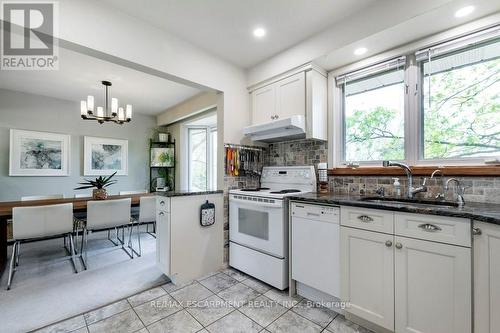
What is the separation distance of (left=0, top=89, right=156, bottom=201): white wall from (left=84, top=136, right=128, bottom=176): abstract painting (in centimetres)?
10

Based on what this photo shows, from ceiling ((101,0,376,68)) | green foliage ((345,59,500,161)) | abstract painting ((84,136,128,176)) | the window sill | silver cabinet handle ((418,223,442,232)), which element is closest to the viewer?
silver cabinet handle ((418,223,442,232))

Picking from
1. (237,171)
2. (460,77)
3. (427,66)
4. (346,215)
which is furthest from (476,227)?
(237,171)

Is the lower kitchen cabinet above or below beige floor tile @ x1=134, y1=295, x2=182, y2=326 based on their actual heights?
above

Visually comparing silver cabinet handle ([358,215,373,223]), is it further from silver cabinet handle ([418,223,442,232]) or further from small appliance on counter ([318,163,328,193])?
small appliance on counter ([318,163,328,193])

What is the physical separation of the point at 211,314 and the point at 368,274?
1197 mm

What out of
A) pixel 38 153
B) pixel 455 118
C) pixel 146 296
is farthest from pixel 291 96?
pixel 38 153

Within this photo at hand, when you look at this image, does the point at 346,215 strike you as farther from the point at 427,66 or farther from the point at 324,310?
the point at 427,66

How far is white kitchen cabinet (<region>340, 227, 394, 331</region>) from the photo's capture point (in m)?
1.40

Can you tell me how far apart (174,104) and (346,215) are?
12.2 feet

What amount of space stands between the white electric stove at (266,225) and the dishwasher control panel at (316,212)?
0.13 meters

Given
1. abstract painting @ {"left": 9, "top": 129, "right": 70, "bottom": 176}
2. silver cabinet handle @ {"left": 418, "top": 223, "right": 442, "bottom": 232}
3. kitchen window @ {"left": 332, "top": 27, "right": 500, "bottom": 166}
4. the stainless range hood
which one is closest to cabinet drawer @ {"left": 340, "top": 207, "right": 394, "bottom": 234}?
silver cabinet handle @ {"left": 418, "top": 223, "right": 442, "bottom": 232}

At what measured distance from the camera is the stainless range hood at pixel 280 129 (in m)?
2.16

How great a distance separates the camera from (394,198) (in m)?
1.85

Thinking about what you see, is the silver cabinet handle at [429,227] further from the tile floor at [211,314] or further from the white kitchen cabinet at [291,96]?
the white kitchen cabinet at [291,96]
